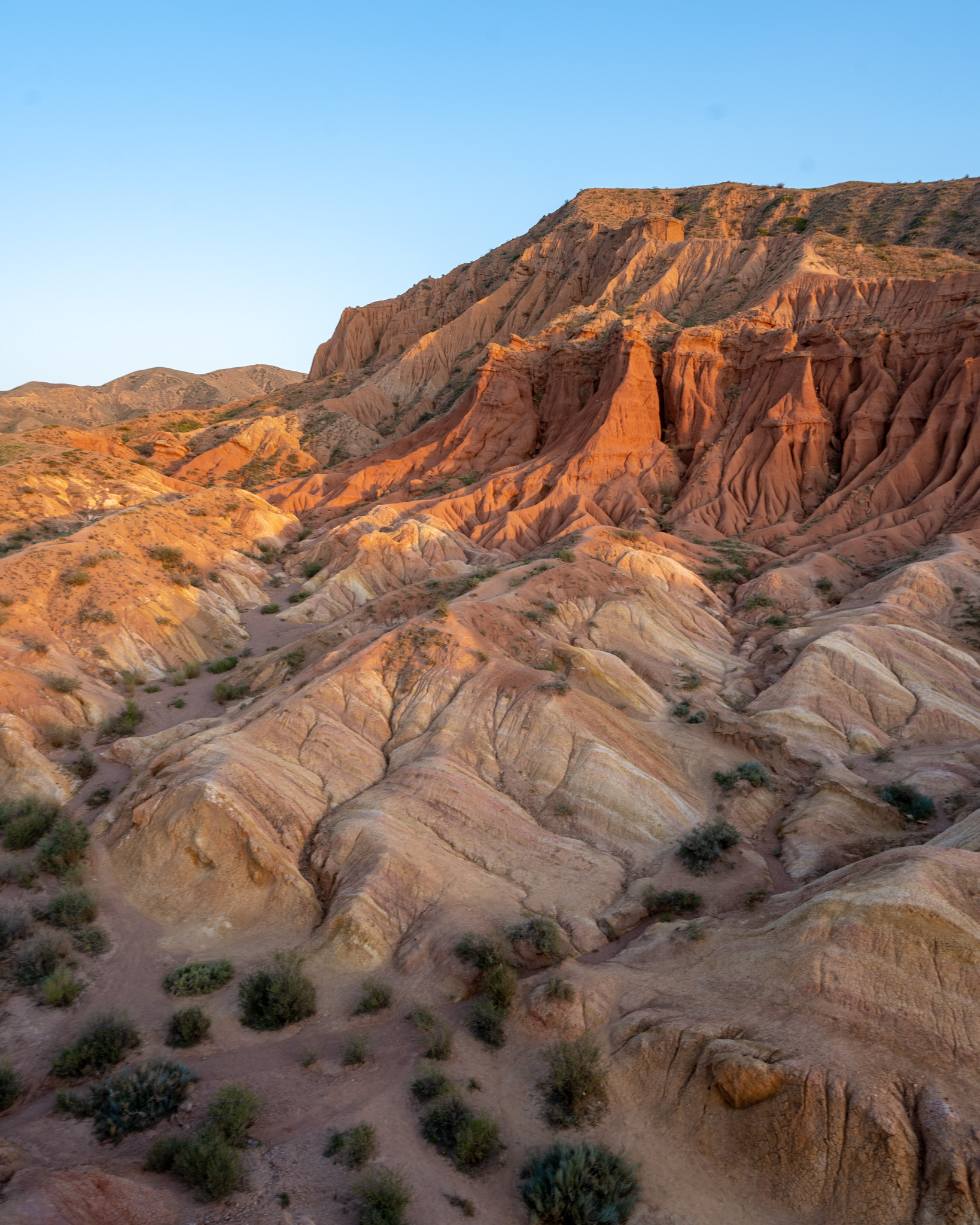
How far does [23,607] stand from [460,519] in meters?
29.0

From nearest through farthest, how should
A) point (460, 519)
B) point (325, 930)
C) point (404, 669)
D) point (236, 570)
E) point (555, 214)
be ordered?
point (325, 930) < point (404, 669) < point (236, 570) < point (460, 519) < point (555, 214)

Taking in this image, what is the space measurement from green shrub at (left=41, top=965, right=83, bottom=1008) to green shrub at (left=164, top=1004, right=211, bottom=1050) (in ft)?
6.17

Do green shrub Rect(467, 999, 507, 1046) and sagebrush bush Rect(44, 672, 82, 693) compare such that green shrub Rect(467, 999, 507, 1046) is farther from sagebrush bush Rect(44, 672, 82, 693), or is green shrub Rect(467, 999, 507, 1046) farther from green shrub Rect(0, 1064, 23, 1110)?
sagebrush bush Rect(44, 672, 82, 693)

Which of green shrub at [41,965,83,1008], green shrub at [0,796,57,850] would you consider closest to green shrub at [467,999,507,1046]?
green shrub at [41,965,83,1008]

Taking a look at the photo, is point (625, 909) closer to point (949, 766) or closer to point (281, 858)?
point (281, 858)

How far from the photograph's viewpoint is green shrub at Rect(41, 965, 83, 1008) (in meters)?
10.9

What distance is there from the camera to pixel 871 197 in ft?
247

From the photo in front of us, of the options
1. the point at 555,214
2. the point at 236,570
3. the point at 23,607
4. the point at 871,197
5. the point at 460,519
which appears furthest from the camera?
the point at 555,214

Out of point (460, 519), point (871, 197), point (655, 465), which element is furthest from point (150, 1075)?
point (871, 197)

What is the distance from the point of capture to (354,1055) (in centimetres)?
999

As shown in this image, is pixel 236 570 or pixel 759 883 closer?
pixel 759 883

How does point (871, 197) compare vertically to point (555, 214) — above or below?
below

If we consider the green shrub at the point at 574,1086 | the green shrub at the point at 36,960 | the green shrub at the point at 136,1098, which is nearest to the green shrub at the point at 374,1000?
the green shrub at the point at 136,1098

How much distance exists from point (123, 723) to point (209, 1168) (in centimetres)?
1685
